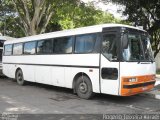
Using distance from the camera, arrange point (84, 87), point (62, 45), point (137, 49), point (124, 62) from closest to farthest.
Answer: point (124, 62), point (137, 49), point (84, 87), point (62, 45)

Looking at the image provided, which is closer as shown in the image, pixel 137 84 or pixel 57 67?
pixel 137 84

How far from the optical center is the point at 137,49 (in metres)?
10.7

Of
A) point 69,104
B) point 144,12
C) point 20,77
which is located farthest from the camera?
point 144,12

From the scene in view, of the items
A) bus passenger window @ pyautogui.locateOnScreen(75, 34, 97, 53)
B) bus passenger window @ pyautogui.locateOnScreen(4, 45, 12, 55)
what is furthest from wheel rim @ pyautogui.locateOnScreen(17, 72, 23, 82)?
bus passenger window @ pyautogui.locateOnScreen(75, 34, 97, 53)

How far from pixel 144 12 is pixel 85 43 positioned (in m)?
14.2

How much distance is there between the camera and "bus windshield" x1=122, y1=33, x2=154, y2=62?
400 inches

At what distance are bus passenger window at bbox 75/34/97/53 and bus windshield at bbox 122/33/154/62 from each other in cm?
142

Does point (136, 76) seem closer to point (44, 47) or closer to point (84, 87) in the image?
point (84, 87)

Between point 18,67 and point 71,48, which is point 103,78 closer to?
point 71,48

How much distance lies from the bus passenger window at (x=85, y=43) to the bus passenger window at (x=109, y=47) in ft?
1.90

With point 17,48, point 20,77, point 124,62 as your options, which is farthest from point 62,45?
point 17,48

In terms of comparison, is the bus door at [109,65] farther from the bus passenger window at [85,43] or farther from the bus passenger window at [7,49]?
the bus passenger window at [7,49]

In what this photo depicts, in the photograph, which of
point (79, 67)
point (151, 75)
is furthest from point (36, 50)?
point (151, 75)

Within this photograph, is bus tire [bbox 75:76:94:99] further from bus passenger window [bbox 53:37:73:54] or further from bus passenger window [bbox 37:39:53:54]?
bus passenger window [bbox 37:39:53:54]
